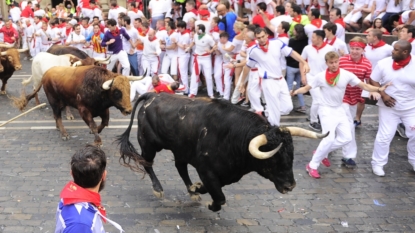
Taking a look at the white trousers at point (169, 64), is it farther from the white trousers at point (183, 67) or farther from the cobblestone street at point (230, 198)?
the cobblestone street at point (230, 198)

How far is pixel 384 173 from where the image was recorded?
23.6 feet

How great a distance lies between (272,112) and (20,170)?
4.47m

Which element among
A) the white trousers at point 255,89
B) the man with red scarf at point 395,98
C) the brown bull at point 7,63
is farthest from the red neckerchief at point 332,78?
the brown bull at point 7,63

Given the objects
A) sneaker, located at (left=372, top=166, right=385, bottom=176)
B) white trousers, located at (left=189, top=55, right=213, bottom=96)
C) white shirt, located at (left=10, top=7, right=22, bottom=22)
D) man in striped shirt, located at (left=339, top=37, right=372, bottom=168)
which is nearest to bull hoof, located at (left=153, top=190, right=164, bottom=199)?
man in striped shirt, located at (left=339, top=37, right=372, bottom=168)

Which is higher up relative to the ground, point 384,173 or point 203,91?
point 384,173

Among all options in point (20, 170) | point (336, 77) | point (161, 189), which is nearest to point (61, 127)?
point (20, 170)

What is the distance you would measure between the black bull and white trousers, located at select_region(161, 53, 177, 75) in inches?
258

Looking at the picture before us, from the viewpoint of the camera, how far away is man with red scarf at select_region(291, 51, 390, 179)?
685 cm

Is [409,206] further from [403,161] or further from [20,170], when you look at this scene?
[20,170]

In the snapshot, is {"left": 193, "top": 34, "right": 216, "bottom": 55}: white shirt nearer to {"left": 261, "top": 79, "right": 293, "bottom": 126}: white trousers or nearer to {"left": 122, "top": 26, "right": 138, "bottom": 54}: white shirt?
{"left": 122, "top": 26, "right": 138, "bottom": 54}: white shirt

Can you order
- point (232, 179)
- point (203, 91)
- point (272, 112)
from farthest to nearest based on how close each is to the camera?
point (203, 91) < point (272, 112) < point (232, 179)

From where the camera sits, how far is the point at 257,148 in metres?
4.64

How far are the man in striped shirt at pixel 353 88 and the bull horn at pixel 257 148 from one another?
10.2 ft

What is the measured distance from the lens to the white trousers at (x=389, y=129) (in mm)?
6922
